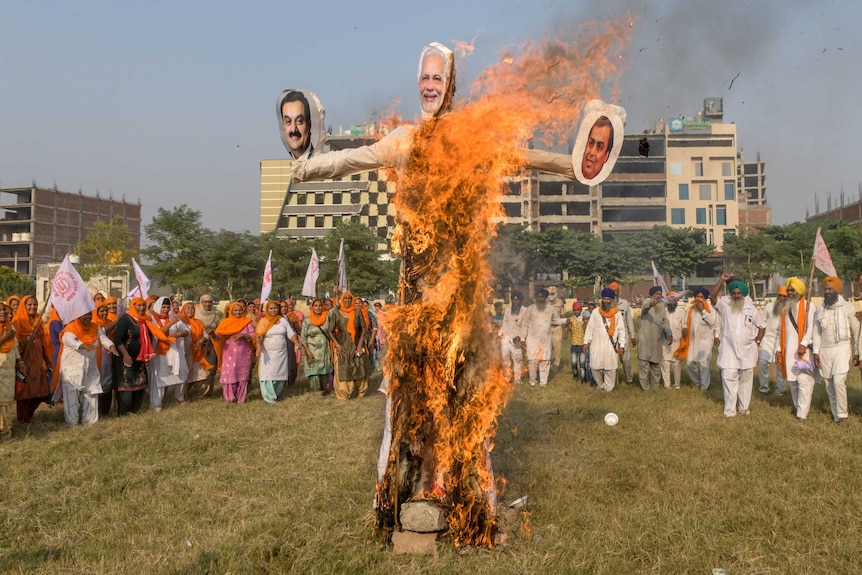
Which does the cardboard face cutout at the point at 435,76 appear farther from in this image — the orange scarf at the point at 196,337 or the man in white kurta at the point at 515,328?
the man in white kurta at the point at 515,328

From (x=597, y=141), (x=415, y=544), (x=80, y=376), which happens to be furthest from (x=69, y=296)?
(x=597, y=141)

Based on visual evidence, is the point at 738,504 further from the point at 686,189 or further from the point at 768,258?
the point at 686,189

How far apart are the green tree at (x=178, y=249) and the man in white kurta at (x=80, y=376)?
31.1m

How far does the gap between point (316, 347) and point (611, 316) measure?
5507 millimetres

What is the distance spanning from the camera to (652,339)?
12.0 m

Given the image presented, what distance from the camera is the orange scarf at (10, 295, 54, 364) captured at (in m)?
8.97

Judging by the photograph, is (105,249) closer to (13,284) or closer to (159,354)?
(13,284)

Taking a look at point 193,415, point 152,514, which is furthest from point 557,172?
point 193,415

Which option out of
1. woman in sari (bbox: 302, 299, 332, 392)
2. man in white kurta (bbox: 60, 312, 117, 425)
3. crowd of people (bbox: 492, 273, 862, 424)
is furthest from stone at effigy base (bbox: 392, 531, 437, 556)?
woman in sari (bbox: 302, 299, 332, 392)

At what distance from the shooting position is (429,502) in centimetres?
431

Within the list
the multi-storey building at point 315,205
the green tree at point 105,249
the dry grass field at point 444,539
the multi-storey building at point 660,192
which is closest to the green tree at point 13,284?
the green tree at point 105,249

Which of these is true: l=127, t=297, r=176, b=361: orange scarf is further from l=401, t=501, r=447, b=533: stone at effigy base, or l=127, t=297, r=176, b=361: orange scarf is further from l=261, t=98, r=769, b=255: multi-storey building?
l=261, t=98, r=769, b=255: multi-storey building

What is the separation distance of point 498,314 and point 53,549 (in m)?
11.0

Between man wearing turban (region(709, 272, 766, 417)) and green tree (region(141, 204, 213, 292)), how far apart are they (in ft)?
113
